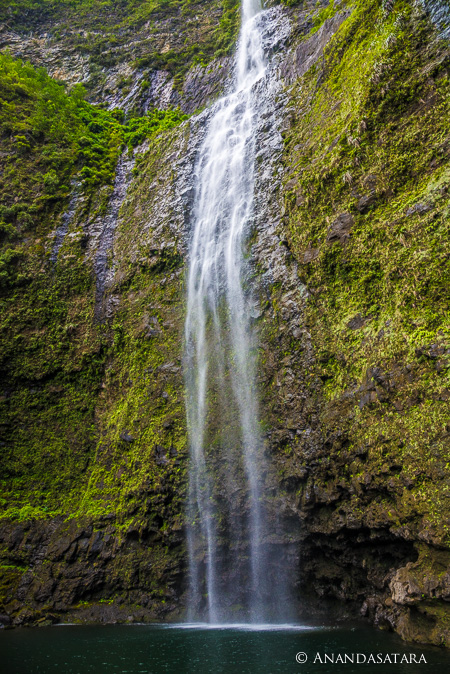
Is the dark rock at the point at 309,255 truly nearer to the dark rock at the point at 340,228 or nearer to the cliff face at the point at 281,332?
the cliff face at the point at 281,332

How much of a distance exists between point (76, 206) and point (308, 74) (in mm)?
10388

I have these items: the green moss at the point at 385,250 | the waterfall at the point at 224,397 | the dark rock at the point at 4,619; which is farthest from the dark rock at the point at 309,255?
the dark rock at the point at 4,619

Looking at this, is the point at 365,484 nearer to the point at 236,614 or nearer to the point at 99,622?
the point at 236,614

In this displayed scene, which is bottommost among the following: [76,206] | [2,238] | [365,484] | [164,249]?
[365,484]

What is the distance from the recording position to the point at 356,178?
10.4 m

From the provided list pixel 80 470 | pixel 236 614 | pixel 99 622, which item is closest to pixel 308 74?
pixel 80 470

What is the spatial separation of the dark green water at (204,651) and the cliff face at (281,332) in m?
1.05

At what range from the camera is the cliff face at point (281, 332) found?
8.32m

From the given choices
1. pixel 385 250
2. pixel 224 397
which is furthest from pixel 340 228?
pixel 224 397

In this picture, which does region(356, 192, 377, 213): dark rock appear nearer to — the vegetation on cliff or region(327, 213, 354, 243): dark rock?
the vegetation on cliff

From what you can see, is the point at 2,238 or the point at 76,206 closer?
the point at 2,238

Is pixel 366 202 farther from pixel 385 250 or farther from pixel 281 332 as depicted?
pixel 281 332

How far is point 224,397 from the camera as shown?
40.6 ft

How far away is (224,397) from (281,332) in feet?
8.45
